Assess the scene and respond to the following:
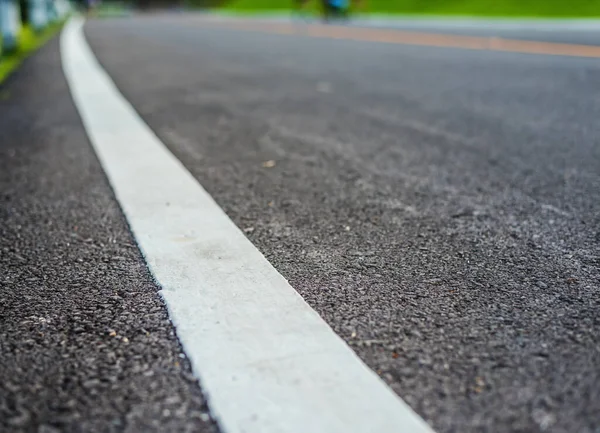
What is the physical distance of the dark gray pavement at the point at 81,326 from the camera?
121 cm

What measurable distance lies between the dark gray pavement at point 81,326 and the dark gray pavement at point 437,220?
382mm

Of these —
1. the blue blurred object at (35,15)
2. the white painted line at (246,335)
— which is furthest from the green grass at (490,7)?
the white painted line at (246,335)

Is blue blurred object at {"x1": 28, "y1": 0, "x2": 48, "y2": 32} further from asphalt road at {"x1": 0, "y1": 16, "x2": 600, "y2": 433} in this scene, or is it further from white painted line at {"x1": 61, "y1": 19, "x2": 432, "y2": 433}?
white painted line at {"x1": 61, "y1": 19, "x2": 432, "y2": 433}

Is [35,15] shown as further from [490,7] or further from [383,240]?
[383,240]

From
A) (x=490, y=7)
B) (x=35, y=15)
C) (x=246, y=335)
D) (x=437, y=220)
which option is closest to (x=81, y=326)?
(x=246, y=335)

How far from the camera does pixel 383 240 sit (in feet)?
6.83

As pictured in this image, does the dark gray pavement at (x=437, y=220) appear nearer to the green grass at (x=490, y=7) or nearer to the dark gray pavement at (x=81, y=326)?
the dark gray pavement at (x=81, y=326)

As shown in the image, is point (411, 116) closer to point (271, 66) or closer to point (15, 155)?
point (15, 155)

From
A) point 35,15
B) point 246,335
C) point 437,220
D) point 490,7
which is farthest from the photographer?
point 490,7

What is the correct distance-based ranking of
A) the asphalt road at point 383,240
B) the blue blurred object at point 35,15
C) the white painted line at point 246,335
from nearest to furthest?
the white painted line at point 246,335 < the asphalt road at point 383,240 < the blue blurred object at point 35,15

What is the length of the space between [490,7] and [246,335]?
78.7ft

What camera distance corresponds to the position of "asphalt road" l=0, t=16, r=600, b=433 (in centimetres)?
129

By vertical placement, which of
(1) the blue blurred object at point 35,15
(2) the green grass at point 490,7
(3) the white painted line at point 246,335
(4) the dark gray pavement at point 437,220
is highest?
(1) the blue blurred object at point 35,15

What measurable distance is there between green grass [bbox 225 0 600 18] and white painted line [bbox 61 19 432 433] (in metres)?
18.9
